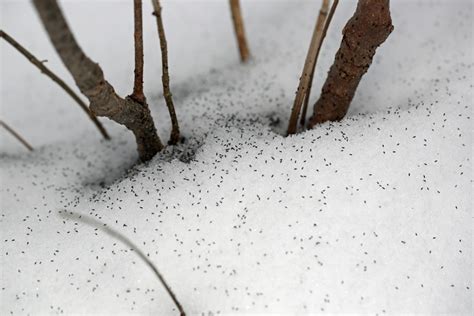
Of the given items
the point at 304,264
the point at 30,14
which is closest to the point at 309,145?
the point at 304,264

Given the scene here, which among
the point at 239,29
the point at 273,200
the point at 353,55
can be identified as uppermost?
the point at 239,29

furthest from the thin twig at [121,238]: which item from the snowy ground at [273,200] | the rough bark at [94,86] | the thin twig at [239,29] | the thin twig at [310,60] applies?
the thin twig at [239,29]

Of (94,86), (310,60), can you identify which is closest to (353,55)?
(310,60)

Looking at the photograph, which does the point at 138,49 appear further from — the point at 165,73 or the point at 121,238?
the point at 121,238

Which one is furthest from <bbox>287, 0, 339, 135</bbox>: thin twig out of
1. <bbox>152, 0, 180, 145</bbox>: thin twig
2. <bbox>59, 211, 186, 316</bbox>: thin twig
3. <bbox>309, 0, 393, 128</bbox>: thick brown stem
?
<bbox>59, 211, 186, 316</bbox>: thin twig

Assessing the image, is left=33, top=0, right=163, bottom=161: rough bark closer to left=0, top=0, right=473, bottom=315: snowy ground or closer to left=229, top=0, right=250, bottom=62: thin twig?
left=0, top=0, right=473, bottom=315: snowy ground

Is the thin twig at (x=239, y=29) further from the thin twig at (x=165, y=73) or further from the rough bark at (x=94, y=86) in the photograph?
the rough bark at (x=94, y=86)

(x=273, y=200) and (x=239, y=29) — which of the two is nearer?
(x=273, y=200)
